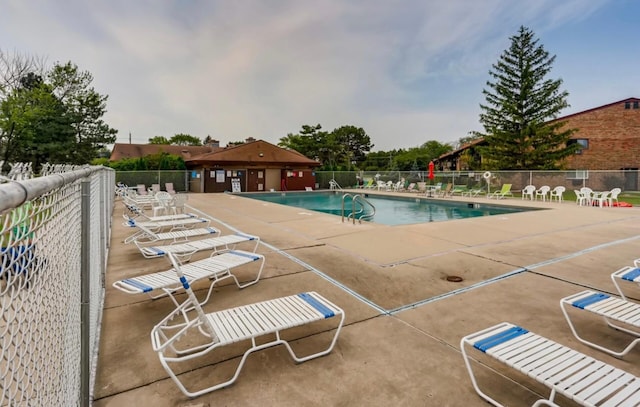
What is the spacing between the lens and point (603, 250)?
6109mm

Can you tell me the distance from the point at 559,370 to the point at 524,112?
31758 millimetres

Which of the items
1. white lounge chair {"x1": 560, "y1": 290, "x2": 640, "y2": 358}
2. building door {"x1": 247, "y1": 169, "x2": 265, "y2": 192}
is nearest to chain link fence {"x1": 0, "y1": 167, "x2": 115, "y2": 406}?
white lounge chair {"x1": 560, "y1": 290, "x2": 640, "y2": 358}

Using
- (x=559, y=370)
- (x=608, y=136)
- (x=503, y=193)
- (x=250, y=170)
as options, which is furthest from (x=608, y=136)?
(x=559, y=370)

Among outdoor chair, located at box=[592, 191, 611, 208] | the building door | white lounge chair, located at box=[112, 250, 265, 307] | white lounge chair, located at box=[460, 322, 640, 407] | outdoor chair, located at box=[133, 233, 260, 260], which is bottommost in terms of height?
white lounge chair, located at box=[460, 322, 640, 407]

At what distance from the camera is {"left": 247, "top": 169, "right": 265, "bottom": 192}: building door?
86.8 feet

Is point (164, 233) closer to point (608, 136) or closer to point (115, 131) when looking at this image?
point (115, 131)

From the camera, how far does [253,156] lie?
26953mm

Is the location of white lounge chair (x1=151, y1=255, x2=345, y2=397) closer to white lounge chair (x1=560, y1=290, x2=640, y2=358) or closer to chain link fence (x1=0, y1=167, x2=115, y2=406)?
chain link fence (x1=0, y1=167, x2=115, y2=406)

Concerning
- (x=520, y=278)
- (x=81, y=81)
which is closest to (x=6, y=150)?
(x=81, y=81)

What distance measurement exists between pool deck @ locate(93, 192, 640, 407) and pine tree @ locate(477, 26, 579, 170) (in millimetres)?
23402

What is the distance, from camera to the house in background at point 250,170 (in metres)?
24.8

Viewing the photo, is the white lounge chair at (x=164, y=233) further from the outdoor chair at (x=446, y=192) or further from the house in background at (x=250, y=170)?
the house in background at (x=250, y=170)

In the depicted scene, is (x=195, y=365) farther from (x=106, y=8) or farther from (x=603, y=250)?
(x=106, y=8)

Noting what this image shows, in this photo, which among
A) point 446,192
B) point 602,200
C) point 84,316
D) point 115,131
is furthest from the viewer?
point 115,131
